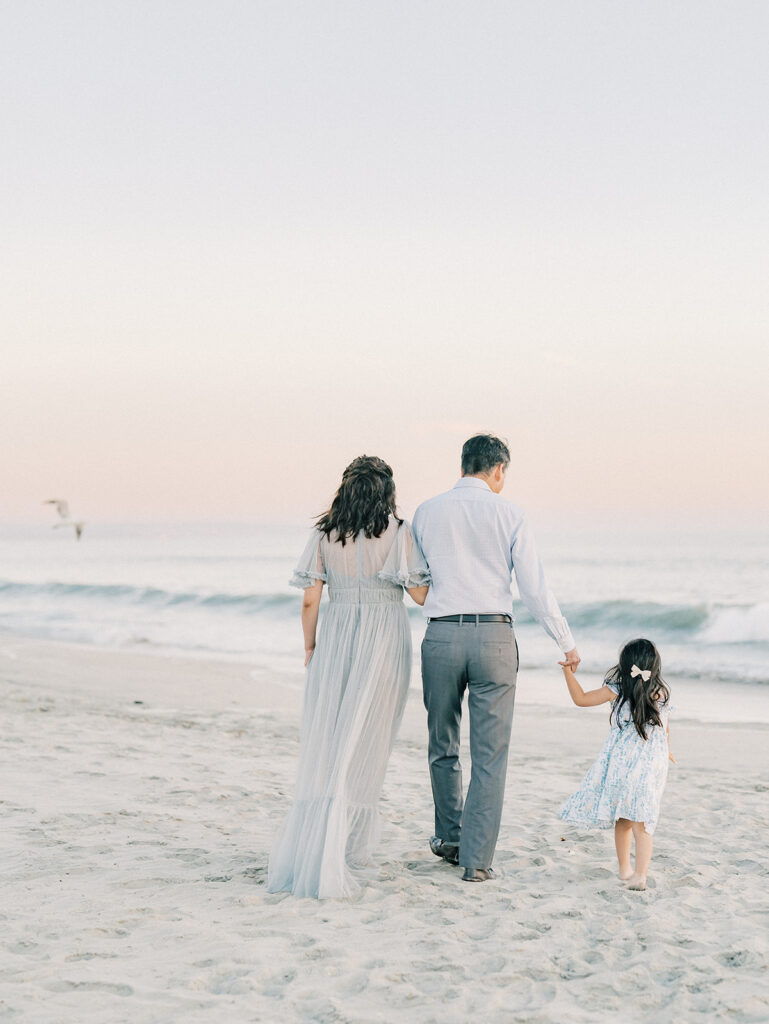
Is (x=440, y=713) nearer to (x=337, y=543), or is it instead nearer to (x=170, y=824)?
(x=337, y=543)

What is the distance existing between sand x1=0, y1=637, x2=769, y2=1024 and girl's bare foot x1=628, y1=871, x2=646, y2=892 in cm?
4

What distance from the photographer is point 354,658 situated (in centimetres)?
420

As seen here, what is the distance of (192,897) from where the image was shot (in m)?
4.04

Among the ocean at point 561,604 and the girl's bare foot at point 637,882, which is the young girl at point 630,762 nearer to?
the girl's bare foot at point 637,882

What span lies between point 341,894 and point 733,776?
4358 mm

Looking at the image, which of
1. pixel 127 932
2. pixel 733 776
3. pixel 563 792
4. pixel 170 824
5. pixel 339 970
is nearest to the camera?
pixel 339 970

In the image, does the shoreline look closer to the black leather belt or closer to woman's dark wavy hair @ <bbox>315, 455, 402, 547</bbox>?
the black leather belt

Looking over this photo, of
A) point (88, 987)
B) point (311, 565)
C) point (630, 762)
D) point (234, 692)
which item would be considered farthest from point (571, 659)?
point (234, 692)

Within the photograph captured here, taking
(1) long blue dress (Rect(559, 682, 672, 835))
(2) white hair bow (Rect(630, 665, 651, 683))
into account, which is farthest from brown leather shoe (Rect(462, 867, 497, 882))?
(2) white hair bow (Rect(630, 665, 651, 683))

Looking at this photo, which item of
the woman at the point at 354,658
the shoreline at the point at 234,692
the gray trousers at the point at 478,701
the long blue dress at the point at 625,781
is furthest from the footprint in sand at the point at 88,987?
the shoreline at the point at 234,692

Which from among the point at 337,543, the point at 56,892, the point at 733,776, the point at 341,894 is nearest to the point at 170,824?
the point at 56,892

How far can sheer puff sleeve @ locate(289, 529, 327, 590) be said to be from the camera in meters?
4.24

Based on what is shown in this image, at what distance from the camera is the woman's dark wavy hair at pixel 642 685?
4.21m

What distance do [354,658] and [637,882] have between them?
62.5 inches
